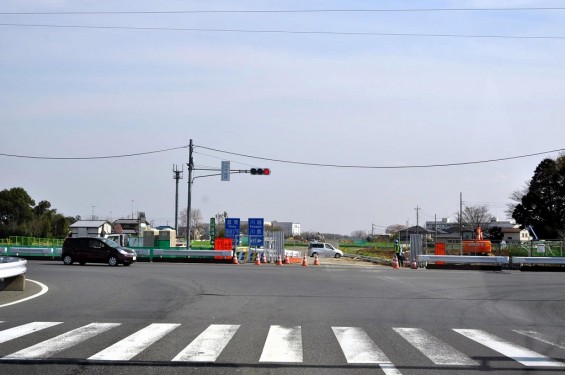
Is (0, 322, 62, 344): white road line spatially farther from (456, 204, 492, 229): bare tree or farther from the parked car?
(456, 204, 492, 229): bare tree

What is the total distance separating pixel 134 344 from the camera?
34.2 ft

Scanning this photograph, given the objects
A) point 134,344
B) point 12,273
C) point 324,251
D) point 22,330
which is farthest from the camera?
point 324,251

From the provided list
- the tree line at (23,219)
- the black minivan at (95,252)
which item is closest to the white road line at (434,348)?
the black minivan at (95,252)

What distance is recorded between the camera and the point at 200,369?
337 inches

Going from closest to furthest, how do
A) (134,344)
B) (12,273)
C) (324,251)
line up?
(134,344) < (12,273) < (324,251)

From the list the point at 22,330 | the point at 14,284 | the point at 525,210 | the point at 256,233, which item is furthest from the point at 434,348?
the point at 525,210

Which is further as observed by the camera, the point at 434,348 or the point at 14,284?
the point at 14,284

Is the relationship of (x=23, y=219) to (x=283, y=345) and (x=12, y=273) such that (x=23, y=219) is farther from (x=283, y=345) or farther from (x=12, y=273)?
(x=283, y=345)

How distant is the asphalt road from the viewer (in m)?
9.02

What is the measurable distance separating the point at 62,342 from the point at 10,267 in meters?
9.15

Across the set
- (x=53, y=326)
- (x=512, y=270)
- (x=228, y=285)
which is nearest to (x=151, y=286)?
(x=228, y=285)

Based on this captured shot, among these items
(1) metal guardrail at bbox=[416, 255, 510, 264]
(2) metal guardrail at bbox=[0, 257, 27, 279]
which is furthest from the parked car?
(2) metal guardrail at bbox=[0, 257, 27, 279]

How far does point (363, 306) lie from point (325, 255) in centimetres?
4880

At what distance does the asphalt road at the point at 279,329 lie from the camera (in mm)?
9016
